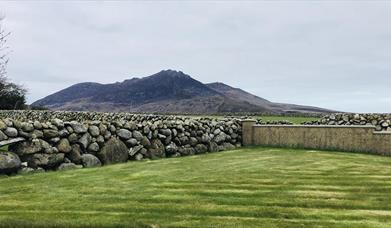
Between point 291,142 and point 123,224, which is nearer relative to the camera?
point 123,224

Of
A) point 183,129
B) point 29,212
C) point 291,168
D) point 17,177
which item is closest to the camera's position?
point 29,212

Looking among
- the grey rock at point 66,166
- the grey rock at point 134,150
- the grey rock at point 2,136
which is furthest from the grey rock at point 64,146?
the grey rock at point 134,150

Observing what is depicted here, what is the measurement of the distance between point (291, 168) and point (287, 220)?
477cm

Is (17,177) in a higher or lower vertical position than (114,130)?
lower

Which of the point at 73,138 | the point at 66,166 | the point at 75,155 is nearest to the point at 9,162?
the point at 66,166

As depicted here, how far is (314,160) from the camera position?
13.1 m

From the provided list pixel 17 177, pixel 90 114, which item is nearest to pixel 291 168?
pixel 17 177

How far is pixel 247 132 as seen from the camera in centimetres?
1892

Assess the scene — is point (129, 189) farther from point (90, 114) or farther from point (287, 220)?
point (90, 114)

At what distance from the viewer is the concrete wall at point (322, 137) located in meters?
15.5

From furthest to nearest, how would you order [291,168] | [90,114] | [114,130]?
[90,114] < [114,130] < [291,168]

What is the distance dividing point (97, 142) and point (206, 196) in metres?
5.97

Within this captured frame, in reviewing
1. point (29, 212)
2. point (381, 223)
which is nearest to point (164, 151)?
point (29, 212)

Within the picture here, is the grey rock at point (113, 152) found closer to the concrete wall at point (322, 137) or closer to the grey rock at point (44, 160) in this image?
the grey rock at point (44, 160)
